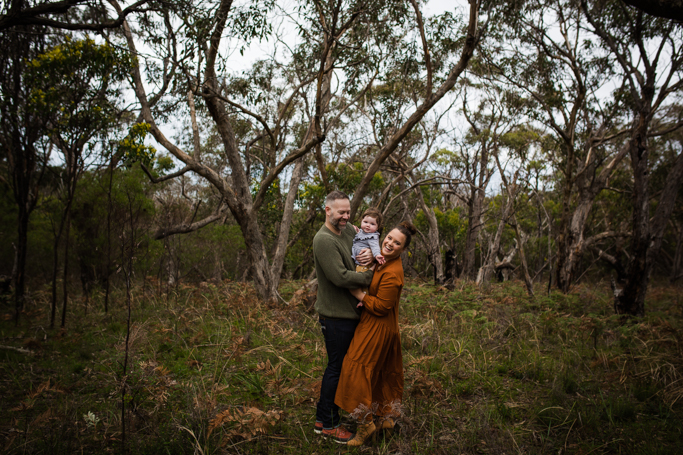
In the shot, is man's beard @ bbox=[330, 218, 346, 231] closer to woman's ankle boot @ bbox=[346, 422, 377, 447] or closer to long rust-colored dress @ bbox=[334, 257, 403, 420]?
long rust-colored dress @ bbox=[334, 257, 403, 420]

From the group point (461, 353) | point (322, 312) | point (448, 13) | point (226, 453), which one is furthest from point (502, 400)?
point (448, 13)

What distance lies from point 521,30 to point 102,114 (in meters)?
9.93

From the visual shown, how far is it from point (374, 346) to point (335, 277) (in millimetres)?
550

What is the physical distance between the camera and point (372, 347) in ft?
9.21

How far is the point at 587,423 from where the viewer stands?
3.31 m

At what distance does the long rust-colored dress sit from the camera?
276cm

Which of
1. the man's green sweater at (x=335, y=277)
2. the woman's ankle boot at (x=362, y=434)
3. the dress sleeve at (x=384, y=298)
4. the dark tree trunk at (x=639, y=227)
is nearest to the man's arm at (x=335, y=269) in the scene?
the man's green sweater at (x=335, y=277)

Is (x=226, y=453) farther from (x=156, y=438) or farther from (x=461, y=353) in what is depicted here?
(x=461, y=353)

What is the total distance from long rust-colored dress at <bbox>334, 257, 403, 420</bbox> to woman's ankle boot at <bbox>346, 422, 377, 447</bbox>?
10 centimetres

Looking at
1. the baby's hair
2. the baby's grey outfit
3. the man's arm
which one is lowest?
the man's arm

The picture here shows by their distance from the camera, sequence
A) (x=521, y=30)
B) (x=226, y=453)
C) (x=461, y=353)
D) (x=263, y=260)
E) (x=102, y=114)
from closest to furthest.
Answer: (x=226, y=453) → (x=461, y=353) → (x=102, y=114) → (x=263, y=260) → (x=521, y=30)

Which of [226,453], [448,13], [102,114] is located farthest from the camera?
→ [448,13]

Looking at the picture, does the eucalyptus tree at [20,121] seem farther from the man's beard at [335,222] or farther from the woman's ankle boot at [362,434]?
the woman's ankle boot at [362,434]

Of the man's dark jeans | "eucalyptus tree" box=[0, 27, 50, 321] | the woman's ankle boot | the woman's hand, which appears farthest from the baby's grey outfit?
"eucalyptus tree" box=[0, 27, 50, 321]
